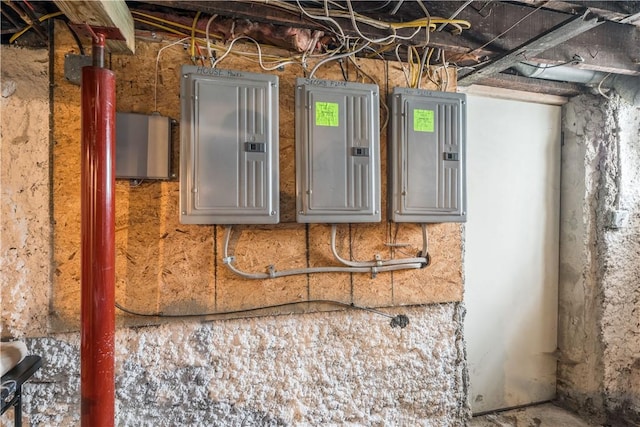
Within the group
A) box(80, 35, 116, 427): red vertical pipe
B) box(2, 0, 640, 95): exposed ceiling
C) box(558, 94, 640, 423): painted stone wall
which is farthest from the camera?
box(558, 94, 640, 423): painted stone wall

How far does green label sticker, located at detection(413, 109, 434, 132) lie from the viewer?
1.21 metres

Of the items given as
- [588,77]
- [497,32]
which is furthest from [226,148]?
[588,77]

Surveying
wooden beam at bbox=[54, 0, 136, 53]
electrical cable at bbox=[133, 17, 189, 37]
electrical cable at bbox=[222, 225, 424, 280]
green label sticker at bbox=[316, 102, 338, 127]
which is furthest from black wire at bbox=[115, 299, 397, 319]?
electrical cable at bbox=[133, 17, 189, 37]

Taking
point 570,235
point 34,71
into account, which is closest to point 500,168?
point 570,235

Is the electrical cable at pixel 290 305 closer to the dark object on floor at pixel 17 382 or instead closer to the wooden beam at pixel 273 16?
the dark object on floor at pixel 17 382

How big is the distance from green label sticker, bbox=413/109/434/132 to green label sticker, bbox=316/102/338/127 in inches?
12.4

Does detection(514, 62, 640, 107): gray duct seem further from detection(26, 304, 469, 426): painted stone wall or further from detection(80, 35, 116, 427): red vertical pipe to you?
detection(80, 35, 116, 427): red vertical pipe

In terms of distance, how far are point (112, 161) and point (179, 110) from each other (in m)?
0.30

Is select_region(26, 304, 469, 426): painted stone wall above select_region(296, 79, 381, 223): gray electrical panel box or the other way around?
the other way around

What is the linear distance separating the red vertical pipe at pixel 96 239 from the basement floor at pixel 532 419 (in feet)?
5.86

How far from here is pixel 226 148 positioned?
1032 millimetres

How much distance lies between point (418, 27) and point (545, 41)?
1.54 ft

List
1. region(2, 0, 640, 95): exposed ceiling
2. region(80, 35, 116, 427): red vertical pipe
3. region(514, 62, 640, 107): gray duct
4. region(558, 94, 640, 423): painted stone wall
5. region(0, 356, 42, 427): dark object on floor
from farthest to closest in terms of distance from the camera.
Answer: region(558, 94, 640, 423): painted stone wall
region(514, 62, 640, 107): gray duct
region(2, 0, 640, 95): exposed ceiling
region(80, 35, 116, 427): red vertical pipe
region(0, 356, 42, 427): dark object on floor

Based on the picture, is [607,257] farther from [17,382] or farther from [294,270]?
[17,382]
